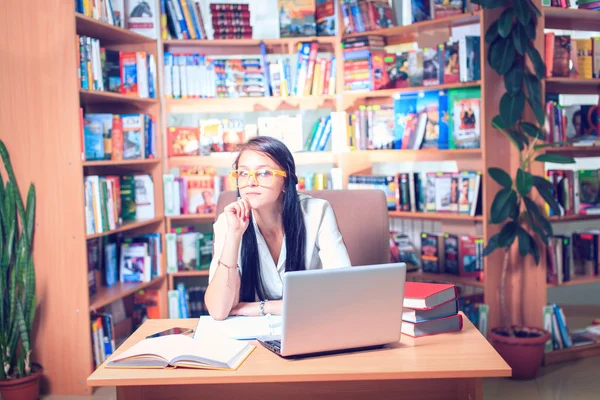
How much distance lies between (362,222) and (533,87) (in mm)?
1646

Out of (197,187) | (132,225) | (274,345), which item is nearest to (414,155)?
(197,187)

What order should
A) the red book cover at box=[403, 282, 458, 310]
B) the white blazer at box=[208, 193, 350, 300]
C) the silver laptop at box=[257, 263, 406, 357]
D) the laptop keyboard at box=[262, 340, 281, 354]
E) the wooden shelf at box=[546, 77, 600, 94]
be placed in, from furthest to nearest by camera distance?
the wooden shelf at box=[546, 77, 600, 94], the white blazer at box=[208, 193, 350, 300], the red book cover at box=[403, 282, 458, 310], the laptop keyboard at box=[262, 340, 281, 354], the silver laptop at box=[257, 263, 406, 357]

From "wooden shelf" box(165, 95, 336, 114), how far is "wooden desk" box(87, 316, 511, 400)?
2.96m

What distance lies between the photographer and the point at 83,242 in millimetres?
3473

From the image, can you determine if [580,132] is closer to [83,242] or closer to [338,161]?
[338,161]

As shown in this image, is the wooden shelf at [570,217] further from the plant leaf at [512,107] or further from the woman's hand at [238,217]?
the woman's hand at [238,217]

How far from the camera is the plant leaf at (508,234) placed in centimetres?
364

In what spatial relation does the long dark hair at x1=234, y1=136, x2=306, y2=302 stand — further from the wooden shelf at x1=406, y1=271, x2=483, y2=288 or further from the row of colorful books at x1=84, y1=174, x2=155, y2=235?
the wooden shelf at x1=406, y1=271, x2=483, y2=288

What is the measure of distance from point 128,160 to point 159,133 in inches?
18.9

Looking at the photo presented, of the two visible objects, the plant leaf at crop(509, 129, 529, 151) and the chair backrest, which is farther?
the plant leaf at crop(509, 129, 529, 151)

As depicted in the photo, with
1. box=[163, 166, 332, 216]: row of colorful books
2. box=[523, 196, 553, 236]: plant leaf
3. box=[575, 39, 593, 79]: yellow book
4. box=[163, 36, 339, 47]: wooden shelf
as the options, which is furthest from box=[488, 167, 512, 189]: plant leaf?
box=[163, 36, 339, 47]: wooden shelf

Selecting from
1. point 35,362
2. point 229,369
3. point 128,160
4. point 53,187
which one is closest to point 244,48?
point 128,160

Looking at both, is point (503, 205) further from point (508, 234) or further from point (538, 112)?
point (538, 112)

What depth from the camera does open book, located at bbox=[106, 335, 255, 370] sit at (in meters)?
1.57
